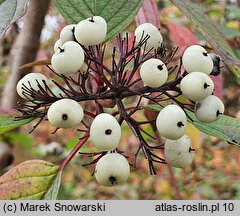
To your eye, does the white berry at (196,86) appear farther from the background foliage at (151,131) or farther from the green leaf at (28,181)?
the green leaf at (28,181)

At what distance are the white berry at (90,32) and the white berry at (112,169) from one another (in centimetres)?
14

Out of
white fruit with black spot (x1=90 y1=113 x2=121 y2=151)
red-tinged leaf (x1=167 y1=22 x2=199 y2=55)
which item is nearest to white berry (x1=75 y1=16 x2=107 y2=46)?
white fruit with black spot (x1=90 y1=113 x2=121 y2=151)

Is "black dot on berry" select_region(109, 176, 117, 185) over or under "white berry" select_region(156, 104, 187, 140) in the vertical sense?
under

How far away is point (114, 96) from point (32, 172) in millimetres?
173

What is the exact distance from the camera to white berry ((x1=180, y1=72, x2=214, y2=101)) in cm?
57

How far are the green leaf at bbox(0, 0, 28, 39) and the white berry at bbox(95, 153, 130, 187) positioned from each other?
20 centimetres

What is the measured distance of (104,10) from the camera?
0.71m

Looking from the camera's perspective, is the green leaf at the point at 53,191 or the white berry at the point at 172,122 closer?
the white berry at the point at 172,122

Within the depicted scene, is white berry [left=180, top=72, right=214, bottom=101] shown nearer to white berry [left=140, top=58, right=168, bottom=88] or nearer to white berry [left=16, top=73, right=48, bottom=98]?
white berry [left=140, top=58, right=168, bottom=88]

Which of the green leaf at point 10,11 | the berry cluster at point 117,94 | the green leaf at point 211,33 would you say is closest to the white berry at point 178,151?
the berry cluster at point 117,94

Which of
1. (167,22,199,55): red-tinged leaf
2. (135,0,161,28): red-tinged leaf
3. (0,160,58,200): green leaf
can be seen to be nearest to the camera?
(0,160,58,200): green leaf

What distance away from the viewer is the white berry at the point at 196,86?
1.87 ft

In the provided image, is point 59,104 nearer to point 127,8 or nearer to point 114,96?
point 114,96

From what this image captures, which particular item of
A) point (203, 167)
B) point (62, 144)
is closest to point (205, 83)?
point (62, 144)
